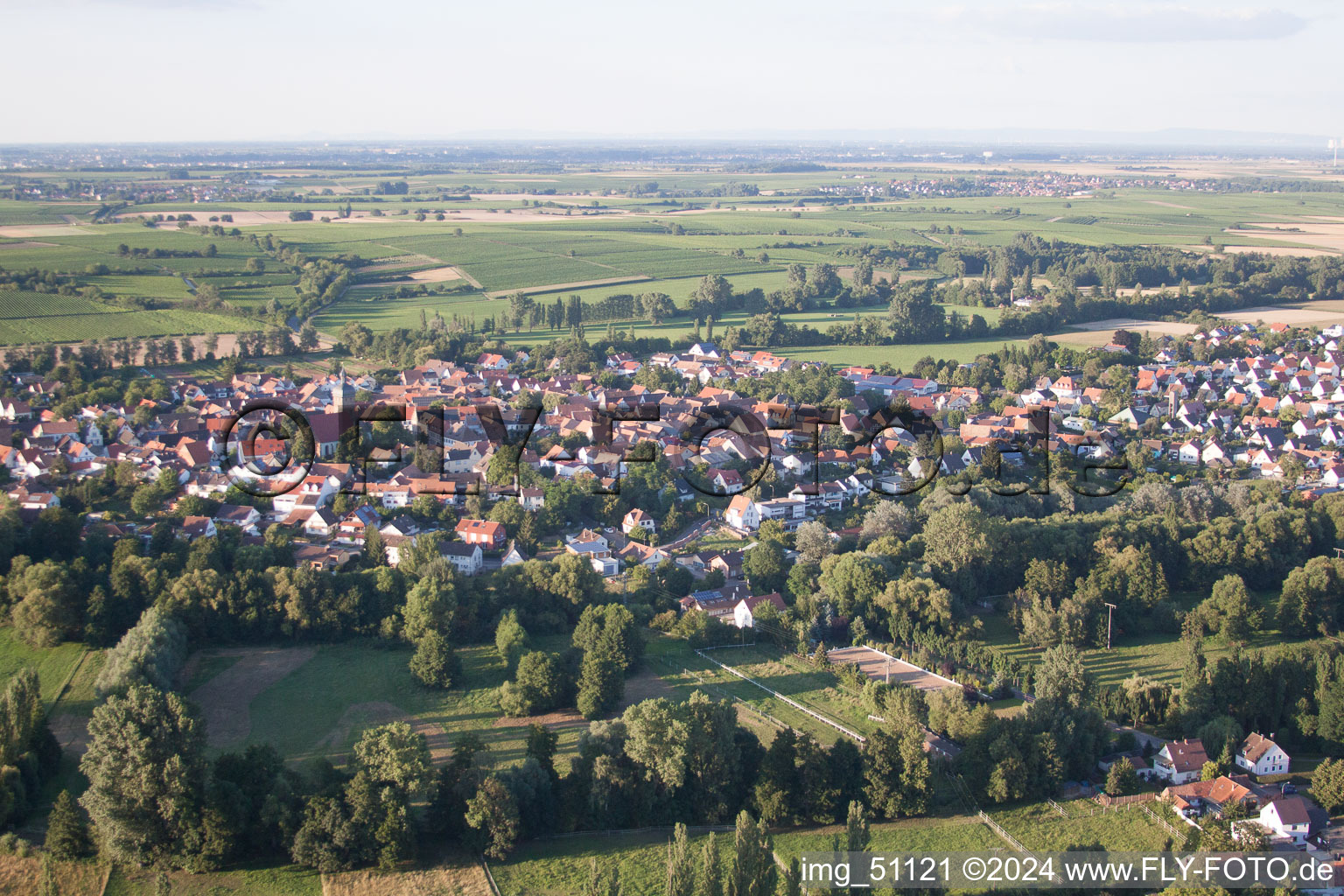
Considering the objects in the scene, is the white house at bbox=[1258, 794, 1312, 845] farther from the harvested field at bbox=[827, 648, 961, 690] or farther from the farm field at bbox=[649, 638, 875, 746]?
the farm field at bbox=[649, 638, 875, 746]

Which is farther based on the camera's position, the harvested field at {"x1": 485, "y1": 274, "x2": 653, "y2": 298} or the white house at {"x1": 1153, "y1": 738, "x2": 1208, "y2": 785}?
the harvested field at {"x1": 485, "y1": 274, "x2": 653, "y2": 298}

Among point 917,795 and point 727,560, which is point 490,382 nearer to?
point 727,560

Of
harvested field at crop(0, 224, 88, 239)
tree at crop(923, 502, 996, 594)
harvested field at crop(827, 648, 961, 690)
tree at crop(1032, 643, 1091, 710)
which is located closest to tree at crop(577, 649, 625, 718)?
harvested field at crop(827, 648, 961, 690)

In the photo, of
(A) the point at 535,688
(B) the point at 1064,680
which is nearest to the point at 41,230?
(A) the point at 535,688

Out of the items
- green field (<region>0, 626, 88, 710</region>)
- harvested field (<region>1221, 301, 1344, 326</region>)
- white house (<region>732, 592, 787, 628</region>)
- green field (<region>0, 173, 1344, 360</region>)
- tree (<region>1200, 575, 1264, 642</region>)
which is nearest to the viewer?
green field (<region>0, 626, 88, 710</region>)

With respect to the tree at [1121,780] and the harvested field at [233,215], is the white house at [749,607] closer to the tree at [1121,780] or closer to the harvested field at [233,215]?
the tree at [1121,780]

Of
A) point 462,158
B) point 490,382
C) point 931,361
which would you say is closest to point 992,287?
point 931,361
